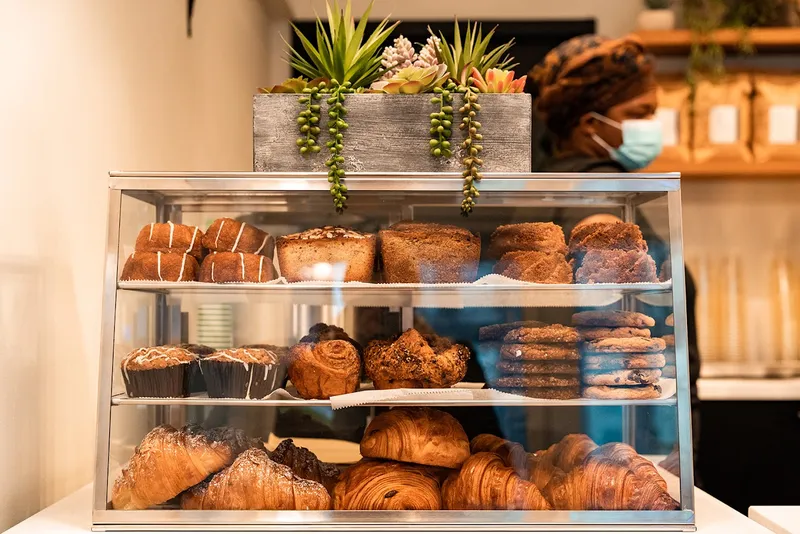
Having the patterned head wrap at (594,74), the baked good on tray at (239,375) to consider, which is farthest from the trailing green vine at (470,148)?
the patterned head wrap at (594,74)

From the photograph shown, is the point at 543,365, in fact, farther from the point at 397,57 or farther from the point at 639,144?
the point at 639,144

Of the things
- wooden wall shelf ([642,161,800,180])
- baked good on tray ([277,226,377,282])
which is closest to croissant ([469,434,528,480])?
baked good on tray ([277,226,377,282])

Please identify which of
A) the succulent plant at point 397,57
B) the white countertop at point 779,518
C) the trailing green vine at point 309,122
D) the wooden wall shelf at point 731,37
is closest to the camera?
the white countertop at point 779,518

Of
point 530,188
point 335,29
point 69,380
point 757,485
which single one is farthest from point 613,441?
point 757,485

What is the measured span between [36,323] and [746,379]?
3381 mm

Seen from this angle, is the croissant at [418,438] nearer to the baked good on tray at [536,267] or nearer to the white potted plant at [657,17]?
the baked good on tray at [536,267]

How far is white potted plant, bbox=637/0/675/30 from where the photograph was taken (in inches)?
155

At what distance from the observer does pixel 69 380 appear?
1.98 meters

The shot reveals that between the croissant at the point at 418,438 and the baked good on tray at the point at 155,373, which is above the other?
the baked good on tray at the point at 155,373

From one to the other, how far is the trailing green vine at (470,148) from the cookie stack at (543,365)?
1.10 ft

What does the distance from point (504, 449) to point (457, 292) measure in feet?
1.31

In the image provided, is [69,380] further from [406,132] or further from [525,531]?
[525,531]

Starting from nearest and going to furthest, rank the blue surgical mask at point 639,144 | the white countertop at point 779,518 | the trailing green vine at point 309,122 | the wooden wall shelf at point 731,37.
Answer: the white countertop at point 779,518
the trailing green vine at point 309,122
the blue surgical mask at point 639,144
the wooden wall shelf at point 731,37

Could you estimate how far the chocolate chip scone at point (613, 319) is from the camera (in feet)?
5.65
